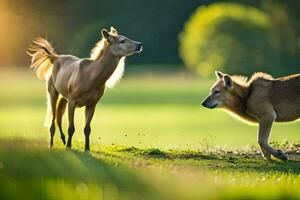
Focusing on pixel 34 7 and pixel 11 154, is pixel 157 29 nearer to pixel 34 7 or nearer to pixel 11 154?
pixel 34 7

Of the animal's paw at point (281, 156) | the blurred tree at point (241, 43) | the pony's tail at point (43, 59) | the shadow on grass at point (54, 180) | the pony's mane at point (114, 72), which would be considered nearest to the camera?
the shadow on grass at point (54, 180)

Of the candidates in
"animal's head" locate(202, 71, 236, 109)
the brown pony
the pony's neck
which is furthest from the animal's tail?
"animal's head" locate(202, 71, 236, 109)

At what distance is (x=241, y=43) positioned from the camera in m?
57.0

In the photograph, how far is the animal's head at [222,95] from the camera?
14438 mm

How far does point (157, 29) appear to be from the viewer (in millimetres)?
80625

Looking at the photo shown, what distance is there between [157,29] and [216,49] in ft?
71.5

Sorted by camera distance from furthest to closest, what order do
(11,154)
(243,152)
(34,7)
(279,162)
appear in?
(34,7)
(243,152)
(279,162)
(11,154)

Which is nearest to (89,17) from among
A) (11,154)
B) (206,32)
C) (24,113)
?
(206,32)

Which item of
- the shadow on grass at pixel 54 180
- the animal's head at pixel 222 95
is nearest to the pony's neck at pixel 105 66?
the animal's head at pixel 222 95

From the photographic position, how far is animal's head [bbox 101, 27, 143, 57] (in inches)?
549

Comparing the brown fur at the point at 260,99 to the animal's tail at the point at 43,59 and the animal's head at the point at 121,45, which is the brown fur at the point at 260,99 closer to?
the animal's head at the point at 121,45

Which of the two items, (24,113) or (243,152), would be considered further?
(24,113)

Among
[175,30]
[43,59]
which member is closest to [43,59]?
[43,59]

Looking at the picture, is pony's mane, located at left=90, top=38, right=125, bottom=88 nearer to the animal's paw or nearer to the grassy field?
the grassy field
